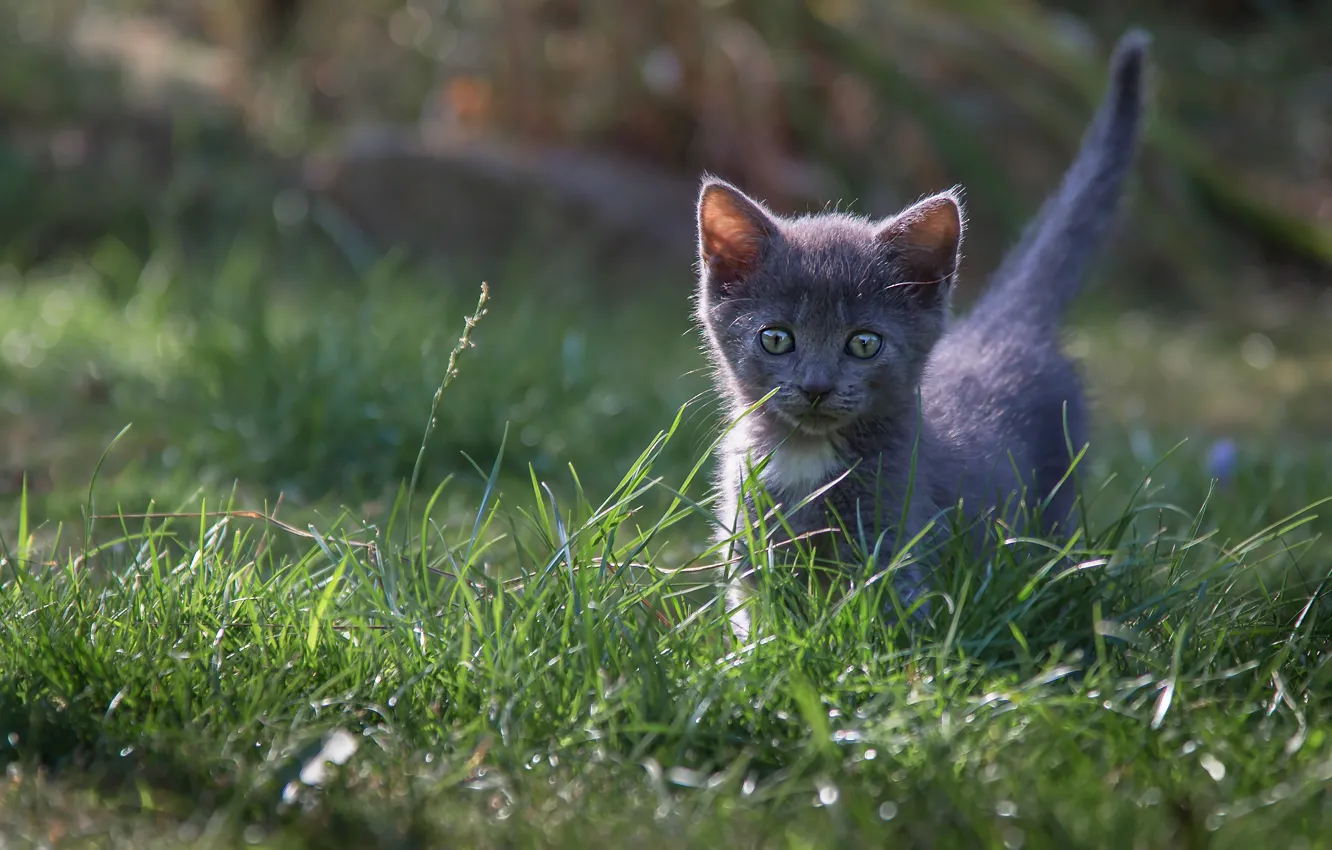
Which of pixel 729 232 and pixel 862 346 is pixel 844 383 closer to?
pixel 862 346

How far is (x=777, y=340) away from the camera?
8.45ft

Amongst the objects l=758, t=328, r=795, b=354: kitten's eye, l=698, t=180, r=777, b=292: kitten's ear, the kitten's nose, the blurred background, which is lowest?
the blurred background

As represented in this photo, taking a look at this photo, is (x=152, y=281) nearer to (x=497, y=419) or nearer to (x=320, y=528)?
(x=497, y=419)

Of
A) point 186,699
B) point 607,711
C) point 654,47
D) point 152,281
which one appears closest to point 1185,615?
point 607,711

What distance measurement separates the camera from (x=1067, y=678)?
2129mm

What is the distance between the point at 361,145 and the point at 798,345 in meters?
4.78

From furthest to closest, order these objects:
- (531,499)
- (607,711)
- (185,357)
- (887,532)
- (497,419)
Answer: (185,357), (497,419), (531,499), (887,532), (607,711)

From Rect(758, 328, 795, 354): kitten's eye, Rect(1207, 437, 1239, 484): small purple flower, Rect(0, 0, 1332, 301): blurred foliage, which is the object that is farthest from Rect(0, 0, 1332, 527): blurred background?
Rect(758, 328, 795, 354): kitten's eye

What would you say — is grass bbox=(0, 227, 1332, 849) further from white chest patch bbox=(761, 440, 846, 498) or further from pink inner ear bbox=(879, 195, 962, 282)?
pink inner ear bbox=(879, 195, 962, 282)

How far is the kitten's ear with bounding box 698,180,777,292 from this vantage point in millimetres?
2643

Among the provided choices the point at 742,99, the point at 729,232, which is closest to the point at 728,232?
the point at 729,232

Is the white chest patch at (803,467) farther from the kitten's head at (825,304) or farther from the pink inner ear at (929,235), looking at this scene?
the pink inner ear at (929,235)

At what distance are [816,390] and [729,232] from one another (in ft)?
1.45

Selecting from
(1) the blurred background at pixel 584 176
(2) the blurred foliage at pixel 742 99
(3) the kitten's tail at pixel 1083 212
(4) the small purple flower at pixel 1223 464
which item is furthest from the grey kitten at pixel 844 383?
(2) the blurred foliage at pixel 742 99
